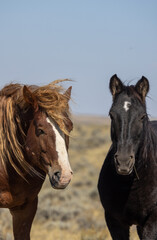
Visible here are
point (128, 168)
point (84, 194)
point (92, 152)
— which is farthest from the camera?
point (92, 152)

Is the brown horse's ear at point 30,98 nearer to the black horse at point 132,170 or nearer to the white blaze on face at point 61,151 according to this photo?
the white blaze on face at point 61,151

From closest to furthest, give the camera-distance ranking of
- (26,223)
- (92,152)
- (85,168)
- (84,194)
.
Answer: (26,223)
(84,194)
(85,168)
(92,152)

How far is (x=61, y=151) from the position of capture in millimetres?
5215

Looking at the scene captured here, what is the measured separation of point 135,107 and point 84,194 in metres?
13.8

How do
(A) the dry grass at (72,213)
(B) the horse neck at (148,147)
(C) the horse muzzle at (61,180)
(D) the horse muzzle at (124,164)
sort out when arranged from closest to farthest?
1. (C) the horse muzzle at (61,180)
2. (D) the horse muzzle at (124,164)
3. (B) the horse neck at (148,147)
4. (A) the dry grass at (72,213)

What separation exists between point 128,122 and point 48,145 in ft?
2.99

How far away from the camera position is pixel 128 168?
5.24 m

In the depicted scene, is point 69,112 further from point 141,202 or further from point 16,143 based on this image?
point 141,202

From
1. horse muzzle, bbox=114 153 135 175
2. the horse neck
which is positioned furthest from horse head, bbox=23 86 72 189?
the horse neck

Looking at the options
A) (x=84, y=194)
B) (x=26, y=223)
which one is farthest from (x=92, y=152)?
(x=26, y=223)

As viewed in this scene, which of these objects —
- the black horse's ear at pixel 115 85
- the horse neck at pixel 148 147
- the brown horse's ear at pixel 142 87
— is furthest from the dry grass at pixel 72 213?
the brown horse's ear at pixel 142 87

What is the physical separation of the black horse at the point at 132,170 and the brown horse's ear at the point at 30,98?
2.79ft

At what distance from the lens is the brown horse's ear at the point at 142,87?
577 cm

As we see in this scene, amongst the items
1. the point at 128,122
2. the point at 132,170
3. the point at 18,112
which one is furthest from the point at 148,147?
the point at 18,112
